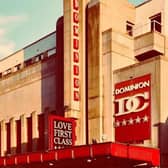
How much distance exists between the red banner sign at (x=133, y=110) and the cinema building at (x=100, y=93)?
0.23ft

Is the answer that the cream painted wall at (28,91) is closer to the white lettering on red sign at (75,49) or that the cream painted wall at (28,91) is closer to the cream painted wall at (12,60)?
the white lettering on red sign at (75,49)

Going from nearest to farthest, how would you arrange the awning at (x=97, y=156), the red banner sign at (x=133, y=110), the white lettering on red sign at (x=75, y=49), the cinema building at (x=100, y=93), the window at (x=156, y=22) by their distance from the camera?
the awning at (x=97, y=156) → the cinema building at (x=100, y=93) → the red banner sign at (x=133, y=110) → the white lettering on red sign at (x=75, y=49) → the window at (x=156, y=22)

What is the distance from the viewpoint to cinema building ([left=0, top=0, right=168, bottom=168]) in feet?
131

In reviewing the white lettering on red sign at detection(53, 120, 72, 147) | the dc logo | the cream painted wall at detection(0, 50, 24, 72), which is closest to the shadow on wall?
the white lettering on red sign at detection(53, 120, 72, 147)

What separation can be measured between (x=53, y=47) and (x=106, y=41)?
595 inches

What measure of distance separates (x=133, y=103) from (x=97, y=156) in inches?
316

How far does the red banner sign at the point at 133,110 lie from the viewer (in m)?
41.7

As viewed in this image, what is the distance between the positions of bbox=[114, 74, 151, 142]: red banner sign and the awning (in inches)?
115

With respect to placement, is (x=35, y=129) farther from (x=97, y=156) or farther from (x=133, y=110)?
(x=97, y=156)

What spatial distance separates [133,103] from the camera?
42844 millimetres

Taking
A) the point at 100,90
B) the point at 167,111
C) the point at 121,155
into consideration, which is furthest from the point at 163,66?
the point at 121,155

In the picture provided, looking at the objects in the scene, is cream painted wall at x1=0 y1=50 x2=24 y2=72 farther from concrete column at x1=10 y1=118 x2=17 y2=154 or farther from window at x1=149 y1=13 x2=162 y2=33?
window at x1=149 y1=13 x2=162 y2=33

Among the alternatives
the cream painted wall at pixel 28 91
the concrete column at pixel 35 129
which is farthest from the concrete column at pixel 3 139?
the concrete column at pixel 35 129

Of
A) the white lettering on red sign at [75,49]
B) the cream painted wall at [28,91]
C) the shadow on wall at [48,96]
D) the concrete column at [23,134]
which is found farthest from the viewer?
the concrete column at [23,134]
